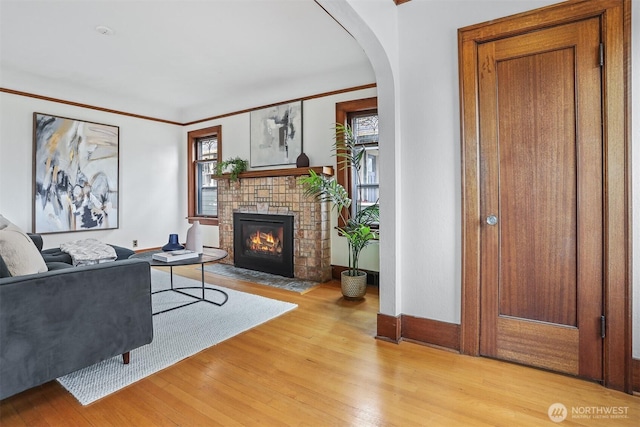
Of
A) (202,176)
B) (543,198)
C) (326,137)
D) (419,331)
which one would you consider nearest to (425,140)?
(543,198)

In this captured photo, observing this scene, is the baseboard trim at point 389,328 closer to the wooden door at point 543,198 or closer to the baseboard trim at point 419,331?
the baseboard trim at point 419,331

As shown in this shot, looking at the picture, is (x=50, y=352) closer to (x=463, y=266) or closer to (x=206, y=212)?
(x=463, y=266)

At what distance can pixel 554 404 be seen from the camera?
1.67 m

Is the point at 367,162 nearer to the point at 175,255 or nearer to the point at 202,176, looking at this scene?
the point at 175,255

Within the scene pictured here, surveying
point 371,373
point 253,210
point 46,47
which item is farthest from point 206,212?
point 371,373

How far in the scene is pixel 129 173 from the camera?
5.36 metres

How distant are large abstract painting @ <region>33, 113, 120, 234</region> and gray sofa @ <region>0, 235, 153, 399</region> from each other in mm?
3433

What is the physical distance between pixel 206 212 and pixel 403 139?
4443mm

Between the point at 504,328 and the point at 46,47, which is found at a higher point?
the point at 46,47

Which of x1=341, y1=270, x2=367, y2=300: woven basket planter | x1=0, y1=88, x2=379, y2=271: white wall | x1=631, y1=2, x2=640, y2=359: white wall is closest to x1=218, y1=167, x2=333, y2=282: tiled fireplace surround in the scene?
x1=0, y1=88, x2=379, y2=271: white wall

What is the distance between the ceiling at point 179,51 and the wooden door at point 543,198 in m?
1.73

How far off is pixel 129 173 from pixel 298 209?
9.91 feet

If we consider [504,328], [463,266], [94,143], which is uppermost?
[94,143]

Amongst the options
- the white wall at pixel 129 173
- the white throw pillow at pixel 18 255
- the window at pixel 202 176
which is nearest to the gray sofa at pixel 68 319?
the white throw pillow at pixel 18 255
